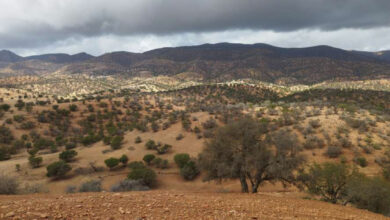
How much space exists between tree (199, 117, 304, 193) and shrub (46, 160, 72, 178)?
1744 centimetres

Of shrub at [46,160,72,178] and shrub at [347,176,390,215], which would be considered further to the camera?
shrub at [46,160,72,178]

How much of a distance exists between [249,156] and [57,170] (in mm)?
21685

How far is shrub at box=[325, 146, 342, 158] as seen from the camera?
75.7 feet

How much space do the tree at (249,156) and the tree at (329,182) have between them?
1794 mm

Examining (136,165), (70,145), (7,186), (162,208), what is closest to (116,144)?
(136,165)

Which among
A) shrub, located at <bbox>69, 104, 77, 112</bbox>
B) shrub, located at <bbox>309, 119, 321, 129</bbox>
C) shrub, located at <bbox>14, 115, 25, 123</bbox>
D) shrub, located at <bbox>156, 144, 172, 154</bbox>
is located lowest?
shrub, located at <bbox>156, 144, 172, 154</bbox>

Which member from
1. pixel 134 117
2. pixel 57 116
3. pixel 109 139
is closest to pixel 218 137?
pixel 109 139

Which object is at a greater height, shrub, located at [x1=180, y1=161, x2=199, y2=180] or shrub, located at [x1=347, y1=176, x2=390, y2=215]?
shrub, located at [x1=347, y1=176, x2=390, y2=215]

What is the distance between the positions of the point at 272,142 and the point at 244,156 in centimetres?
223

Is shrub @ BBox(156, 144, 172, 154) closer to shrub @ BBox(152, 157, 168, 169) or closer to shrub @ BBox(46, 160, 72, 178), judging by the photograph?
shrub @ BBox(152, 157, 168, 169)

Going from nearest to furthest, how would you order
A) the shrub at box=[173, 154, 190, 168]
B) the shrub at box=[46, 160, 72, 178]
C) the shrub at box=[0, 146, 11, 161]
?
the shrub at box=[46, 160, 72, 178], the shrub at box=[173, 154, 190, 168], the shrub at box=[0, 146, 11, 161]

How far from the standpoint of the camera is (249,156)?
12945mm

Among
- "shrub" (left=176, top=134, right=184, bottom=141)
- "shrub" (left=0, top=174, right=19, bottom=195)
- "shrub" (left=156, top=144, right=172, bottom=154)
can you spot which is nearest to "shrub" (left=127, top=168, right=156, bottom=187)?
"shrub" (left=156, top=144, right=172, bottom=154)

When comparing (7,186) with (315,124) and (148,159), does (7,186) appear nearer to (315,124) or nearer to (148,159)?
(148,159)
